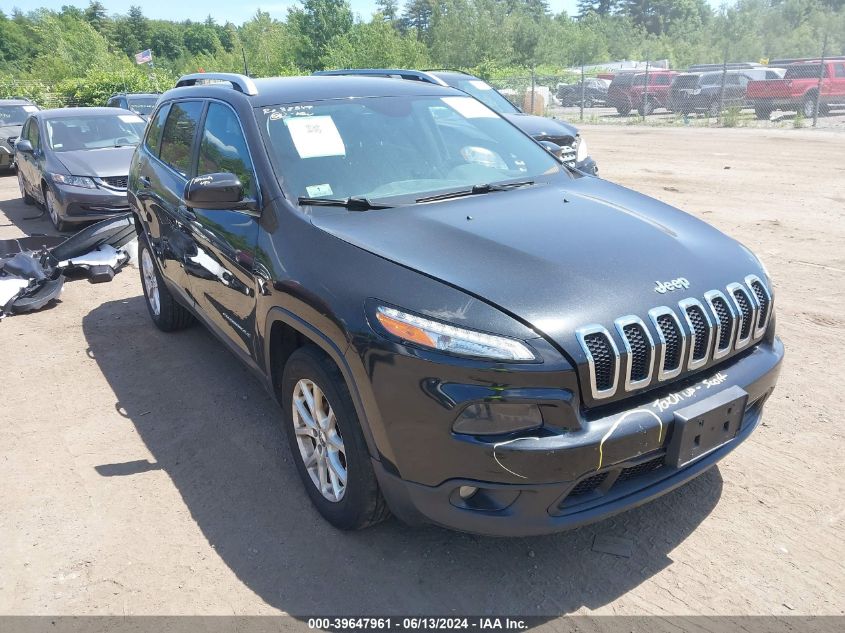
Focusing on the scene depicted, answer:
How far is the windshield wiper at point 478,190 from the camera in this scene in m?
3.34

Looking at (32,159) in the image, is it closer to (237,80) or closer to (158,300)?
(158,300)

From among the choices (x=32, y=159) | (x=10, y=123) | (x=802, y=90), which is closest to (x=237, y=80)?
(x=32, y=159)

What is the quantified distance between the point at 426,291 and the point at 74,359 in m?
3.76

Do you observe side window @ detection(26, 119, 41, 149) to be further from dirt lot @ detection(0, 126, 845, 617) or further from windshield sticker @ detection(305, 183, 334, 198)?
windshield sticker @ detection(305, 183, 334, 198)

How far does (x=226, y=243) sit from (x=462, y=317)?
1693 millimetres

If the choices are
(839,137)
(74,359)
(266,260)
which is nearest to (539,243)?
(266,260)

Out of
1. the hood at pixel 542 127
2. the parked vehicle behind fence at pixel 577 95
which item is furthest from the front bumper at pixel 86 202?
the parked vehicle behind fence at pixel 577 95

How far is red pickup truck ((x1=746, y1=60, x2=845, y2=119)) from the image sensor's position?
69.1ft

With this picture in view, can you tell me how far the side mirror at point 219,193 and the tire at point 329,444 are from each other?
2.77 ft

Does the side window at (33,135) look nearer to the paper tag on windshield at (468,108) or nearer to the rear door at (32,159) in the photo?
the rear door at (32,159)

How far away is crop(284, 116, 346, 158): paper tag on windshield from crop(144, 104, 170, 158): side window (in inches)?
76.3

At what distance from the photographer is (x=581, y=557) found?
2.79m

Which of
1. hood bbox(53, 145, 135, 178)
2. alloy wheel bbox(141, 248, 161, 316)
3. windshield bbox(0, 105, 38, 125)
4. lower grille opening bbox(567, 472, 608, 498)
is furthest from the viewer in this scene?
windshield bbox(0, 105, 38, 125)

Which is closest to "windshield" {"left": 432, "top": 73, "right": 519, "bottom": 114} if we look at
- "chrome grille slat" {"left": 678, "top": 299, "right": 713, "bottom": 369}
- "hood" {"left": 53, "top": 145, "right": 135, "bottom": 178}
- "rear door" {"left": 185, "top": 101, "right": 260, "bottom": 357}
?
"hood" {"left": 53, "top": 145, "right": 135, "bottom": 178}
